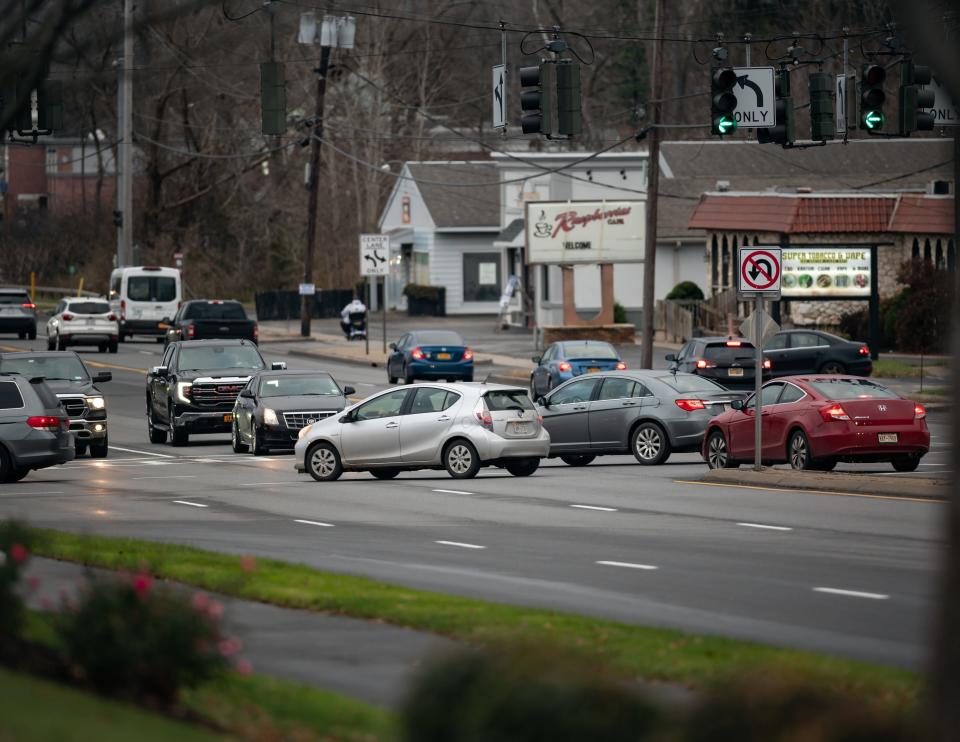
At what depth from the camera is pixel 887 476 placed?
22.0 meters

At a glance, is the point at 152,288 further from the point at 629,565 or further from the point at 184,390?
the point at 629,565

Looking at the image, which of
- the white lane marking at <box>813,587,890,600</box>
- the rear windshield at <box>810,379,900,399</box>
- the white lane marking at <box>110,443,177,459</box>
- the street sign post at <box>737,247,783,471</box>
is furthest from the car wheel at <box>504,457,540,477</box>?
the white lane marking at <box>813,587,890,600</box>

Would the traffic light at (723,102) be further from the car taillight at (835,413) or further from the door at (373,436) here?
the door at (373,436)

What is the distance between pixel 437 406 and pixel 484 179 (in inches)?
2056

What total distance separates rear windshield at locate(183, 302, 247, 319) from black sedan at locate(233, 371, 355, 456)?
18654mm

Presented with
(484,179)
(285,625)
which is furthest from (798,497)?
(484,179)

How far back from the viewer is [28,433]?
23.2m

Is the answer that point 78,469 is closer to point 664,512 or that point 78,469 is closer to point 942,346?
point 664,512

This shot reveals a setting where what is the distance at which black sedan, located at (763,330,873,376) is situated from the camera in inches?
1588

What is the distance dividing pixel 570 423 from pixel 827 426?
5187 mm

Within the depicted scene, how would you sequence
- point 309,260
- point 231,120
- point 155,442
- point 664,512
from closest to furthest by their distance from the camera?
point 664,512, point 155,442, point 309,260, point 231,120

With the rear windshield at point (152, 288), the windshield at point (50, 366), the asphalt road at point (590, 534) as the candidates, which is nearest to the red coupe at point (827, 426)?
the asphalt road at point (590, 534)

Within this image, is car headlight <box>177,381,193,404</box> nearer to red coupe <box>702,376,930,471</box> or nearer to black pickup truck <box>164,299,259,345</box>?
red coupe <box>702,376,930,471</box>

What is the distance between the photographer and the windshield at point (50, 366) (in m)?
29.3
